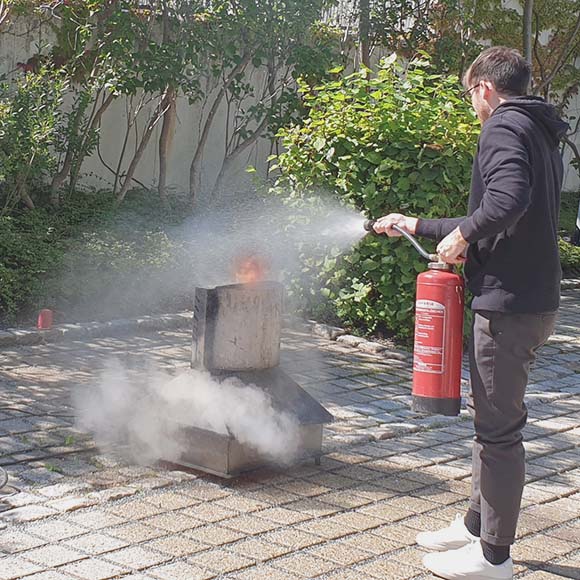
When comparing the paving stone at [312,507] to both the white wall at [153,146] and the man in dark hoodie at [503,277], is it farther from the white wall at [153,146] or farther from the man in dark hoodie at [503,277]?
the white wall at [153,146]

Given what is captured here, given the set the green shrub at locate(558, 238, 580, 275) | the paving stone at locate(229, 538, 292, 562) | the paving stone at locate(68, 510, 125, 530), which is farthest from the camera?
the green shrub at locate(558, 238, 580, 275)

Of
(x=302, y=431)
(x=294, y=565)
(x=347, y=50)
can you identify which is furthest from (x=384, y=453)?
(x=347, y=50)

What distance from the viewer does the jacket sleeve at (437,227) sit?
4.28 m

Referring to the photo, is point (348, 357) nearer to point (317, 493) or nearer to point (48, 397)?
point (48, 397)

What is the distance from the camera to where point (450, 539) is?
4359 millimetres

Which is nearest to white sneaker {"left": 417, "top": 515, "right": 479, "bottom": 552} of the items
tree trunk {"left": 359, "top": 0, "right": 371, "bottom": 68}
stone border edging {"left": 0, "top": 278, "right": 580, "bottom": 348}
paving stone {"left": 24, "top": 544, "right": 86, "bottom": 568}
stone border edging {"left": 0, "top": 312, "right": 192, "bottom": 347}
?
paving stone {"left": 24, "top": 544, "right": 86, "bottom": 568}

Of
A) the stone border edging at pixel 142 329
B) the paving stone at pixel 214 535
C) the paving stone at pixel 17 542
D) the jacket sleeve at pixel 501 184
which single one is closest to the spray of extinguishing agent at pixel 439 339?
the jacket sleeve at pixel 501 184

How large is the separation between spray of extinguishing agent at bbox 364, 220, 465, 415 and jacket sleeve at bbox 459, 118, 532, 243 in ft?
1.29

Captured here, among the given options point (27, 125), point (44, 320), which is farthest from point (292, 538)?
point (27, 125)

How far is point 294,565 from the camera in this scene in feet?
13.6

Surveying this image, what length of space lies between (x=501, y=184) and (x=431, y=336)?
0.80 meters

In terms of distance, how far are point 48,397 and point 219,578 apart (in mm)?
2917

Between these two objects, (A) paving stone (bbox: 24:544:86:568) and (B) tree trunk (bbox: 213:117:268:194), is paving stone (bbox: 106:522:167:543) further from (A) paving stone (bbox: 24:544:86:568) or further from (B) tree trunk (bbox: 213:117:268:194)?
(B) tree trunk (bbox: 213:117:268:194)

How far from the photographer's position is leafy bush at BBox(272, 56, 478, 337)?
8.27 m
